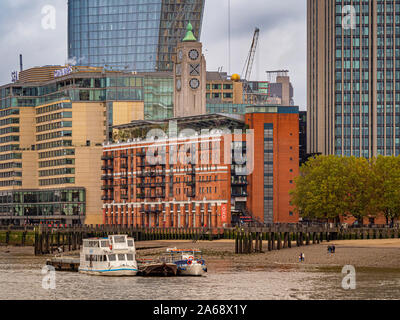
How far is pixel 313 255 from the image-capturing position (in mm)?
142250

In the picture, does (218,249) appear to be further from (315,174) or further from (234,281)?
(234,281)

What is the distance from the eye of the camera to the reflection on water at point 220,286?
3755 inches

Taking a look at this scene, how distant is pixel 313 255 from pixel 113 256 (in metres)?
36.7

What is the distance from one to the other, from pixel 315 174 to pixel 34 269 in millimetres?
81563

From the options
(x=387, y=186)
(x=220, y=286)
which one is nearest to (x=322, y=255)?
(x=220, y=286)

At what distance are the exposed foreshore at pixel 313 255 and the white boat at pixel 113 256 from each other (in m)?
17.9

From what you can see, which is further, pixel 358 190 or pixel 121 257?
pixel 358 190

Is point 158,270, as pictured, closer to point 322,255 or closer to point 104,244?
point 104,244

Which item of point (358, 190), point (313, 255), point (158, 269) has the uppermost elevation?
point (358, 190)

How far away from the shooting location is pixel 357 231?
A: 177 metres

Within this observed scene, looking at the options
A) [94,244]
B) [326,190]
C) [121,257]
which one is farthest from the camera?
[326,190]

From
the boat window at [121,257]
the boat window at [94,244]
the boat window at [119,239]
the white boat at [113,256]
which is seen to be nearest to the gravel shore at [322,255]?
the white boat at [113,256]

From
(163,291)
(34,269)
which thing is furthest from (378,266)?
(34,269)

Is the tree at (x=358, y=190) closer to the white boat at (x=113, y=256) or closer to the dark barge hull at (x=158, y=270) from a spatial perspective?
the dark barge hull at (x=158, y=270)
